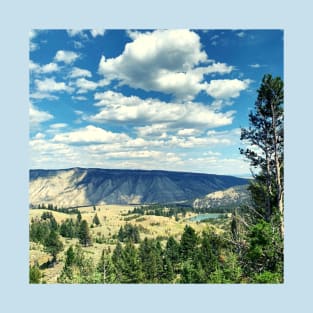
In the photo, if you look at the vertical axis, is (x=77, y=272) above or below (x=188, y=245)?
below

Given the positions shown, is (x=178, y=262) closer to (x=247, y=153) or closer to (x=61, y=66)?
(x=247, y=153)

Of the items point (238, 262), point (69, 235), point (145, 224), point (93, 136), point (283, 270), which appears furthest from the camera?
point (145, 224)

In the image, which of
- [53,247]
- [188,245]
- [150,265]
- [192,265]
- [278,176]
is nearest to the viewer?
[278,176]

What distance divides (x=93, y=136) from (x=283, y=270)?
3189 cm

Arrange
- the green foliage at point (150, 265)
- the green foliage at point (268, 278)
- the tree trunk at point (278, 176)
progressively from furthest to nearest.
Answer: the green foliage at point (150, 265) → the tree trunk at point (278, 176) → the green foliage at point (268, 278)

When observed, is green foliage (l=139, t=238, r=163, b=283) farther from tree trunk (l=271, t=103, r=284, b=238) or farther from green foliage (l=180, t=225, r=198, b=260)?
tree trunk (l=271, t=103, r=284, b=238)

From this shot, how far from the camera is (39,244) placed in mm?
49656

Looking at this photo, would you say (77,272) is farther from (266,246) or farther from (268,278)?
(268,278)

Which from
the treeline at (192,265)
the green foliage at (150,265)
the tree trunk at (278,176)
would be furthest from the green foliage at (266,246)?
the green foliage at (150,265)

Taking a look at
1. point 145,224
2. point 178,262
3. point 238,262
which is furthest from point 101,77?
point 145,224

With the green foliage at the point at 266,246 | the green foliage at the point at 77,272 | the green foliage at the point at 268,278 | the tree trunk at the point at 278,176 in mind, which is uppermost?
the tree trunk at the point at 278,176

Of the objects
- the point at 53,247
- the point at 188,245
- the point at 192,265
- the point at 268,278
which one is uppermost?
the point at 268,278

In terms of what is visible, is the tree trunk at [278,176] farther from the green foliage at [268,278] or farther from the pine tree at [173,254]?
the pine tree at [173,254]

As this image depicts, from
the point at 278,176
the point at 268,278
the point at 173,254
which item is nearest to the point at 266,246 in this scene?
the point at 268,278
